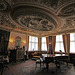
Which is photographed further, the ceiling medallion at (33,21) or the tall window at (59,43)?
the tall window at (59,43)

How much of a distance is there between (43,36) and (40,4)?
8.34 metres

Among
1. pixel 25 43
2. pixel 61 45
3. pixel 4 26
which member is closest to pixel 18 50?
pixel 25 43

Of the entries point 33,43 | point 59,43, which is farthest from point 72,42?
point 33,43

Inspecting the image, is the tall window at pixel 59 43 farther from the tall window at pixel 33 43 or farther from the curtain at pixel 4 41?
the curtain at pixel 4 41

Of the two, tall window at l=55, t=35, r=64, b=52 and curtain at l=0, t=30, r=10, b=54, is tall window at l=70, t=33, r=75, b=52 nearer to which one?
tall window at l=55, t=35, r=64, b=52

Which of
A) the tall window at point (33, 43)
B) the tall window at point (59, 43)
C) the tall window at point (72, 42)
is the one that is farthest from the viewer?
the tall window at point (33, 43)

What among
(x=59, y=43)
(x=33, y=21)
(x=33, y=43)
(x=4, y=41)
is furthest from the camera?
(x=33, y=43)

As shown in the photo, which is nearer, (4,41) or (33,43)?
(4,41)

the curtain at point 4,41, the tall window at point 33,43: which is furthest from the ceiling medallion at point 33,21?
the tall window at point 33,43

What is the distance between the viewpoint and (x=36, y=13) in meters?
4.89

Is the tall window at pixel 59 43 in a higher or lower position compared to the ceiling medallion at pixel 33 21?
lower

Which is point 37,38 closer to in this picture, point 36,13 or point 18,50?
point 18,50

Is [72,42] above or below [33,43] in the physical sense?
above

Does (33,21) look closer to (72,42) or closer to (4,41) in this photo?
(4,41)
